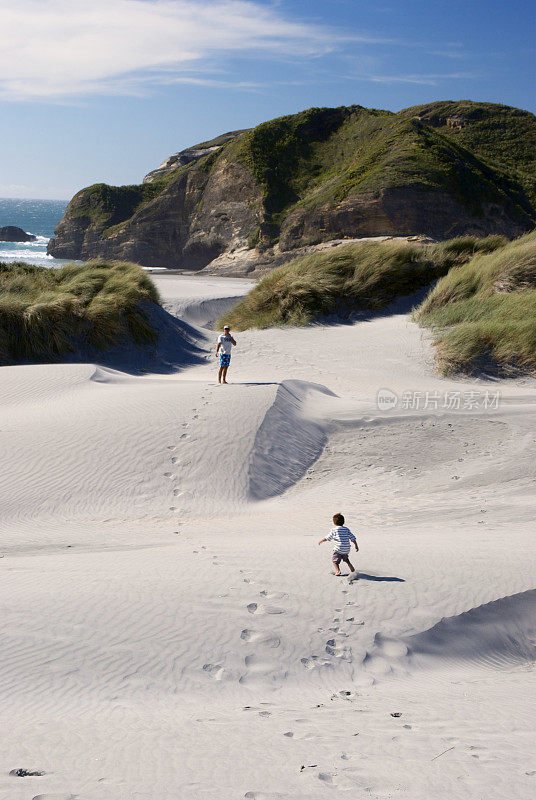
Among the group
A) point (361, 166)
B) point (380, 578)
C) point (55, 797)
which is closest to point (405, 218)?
point (361, 166)

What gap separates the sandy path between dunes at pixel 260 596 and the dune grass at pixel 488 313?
8.02 feet

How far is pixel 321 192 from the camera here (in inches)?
1288

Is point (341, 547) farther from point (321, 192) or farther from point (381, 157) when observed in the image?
point (381, 157)

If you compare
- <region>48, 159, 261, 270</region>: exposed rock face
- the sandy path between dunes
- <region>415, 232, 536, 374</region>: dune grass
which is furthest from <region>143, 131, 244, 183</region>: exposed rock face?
the sandy path between dunes

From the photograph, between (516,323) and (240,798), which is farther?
(516,323)

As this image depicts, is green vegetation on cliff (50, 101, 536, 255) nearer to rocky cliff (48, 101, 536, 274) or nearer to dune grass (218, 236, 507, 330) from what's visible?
rocky cliff (48, 101, 536, 274)

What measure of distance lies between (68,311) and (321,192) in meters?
21.6

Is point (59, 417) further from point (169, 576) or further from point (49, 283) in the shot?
point (49, 283)

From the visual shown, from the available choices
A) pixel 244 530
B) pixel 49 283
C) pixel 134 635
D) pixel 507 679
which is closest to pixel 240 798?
pixel 134 635

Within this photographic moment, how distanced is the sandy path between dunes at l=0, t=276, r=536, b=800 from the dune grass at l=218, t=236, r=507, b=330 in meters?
7.11

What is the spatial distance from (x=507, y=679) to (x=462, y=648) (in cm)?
37

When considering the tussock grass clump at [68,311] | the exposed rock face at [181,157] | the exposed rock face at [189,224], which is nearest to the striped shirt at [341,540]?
the tussock grass clump at [68,311]

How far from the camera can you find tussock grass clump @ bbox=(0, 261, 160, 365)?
1357 centimetres

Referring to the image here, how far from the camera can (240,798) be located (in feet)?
8.36
